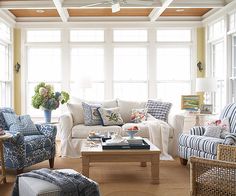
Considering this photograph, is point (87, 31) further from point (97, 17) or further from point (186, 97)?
point (186, 97)

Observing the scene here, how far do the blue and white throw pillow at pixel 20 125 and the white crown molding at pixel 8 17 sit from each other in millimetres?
2766

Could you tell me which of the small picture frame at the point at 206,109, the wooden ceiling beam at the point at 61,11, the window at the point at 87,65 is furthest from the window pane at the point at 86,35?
the small picture frame at the point at 206,109

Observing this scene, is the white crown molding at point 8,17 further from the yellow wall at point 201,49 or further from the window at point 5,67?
the yellow wall at point 201,49

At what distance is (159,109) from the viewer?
641 cm

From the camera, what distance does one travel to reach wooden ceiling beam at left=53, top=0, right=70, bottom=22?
236 inches

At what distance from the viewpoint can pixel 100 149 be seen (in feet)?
14.1

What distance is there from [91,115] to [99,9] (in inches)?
96.8

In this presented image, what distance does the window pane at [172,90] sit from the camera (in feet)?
26.2

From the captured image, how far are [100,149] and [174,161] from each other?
1.79 meters

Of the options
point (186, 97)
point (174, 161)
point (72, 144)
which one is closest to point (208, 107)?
point (186, 97)

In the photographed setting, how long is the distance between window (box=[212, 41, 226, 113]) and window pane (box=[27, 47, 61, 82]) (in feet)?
11.9

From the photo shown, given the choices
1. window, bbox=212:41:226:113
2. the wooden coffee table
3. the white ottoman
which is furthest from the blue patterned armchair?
window, bbox=212:41:226:113

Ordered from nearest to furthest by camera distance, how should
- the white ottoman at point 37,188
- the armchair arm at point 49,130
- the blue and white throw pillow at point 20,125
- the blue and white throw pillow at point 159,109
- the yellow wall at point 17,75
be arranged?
the white ottoman at point 37,188 < the blue and white throw pillow at point 20,125 < the armchair arm at point 49,130 < the blue and white throw pillow at point 159,109 < the yellow wall at point 17,75

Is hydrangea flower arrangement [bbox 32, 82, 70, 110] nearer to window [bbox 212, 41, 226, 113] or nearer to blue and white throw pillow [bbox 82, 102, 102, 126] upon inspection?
blue and white throw pillow [bbox 82, 102, 102, 126]
